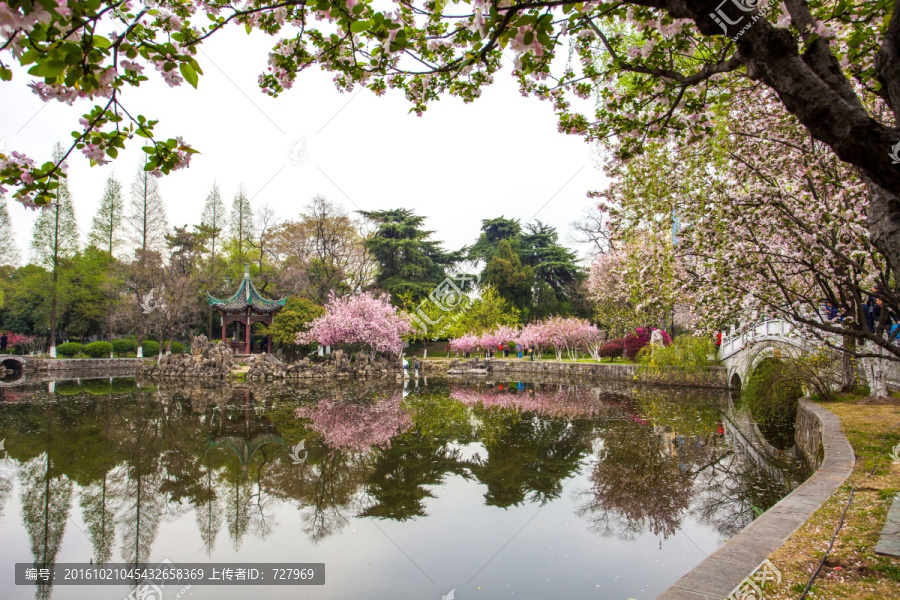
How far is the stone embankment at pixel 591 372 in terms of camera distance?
17359mm

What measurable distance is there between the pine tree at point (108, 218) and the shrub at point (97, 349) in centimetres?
713

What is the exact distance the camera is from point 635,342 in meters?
23.6

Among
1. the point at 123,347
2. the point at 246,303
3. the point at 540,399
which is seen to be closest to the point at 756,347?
the point at 540,399

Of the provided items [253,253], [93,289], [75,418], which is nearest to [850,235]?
[75,418]

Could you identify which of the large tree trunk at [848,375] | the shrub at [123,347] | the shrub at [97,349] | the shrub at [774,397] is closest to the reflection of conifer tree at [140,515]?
the shrub at [774,397]

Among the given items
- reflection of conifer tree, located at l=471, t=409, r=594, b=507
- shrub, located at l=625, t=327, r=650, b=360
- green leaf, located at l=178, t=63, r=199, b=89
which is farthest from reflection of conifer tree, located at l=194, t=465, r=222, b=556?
shrub, located at l=625, t=327, r=650, b=360

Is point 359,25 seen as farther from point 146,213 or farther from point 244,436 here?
point 146,213

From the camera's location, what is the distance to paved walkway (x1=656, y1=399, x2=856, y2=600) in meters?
2.78

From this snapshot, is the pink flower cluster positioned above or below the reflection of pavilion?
above

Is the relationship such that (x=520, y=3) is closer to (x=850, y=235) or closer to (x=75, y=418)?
(x=850, y=235)

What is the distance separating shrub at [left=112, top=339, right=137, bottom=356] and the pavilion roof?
25.3ft

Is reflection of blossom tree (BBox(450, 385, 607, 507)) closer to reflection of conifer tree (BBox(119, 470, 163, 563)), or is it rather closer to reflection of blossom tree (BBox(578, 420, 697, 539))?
reflection of blossom tree (BBox(578, 420, 697, 539))

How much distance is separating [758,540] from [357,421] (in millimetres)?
8739

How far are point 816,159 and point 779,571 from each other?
426cm
